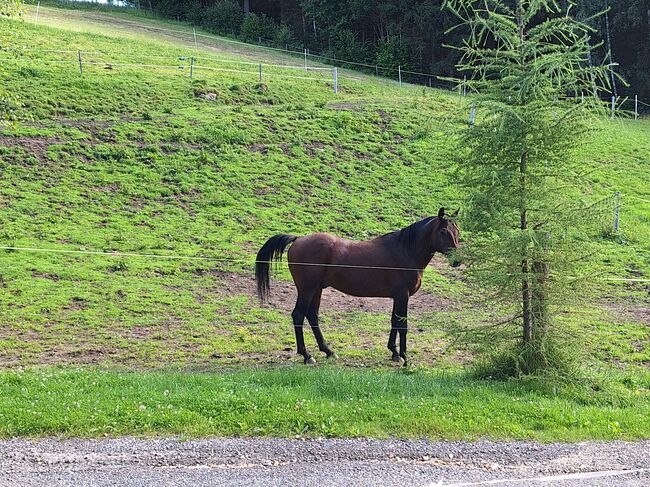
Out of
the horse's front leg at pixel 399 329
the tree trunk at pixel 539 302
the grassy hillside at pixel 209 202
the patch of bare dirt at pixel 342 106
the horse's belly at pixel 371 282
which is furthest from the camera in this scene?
the patch of bare dirt at pixel 342 106

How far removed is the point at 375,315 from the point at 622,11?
140 feet

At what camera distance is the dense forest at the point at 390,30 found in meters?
49.9

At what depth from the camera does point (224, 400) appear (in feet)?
27.3

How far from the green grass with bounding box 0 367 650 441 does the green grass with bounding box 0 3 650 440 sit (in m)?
0.03

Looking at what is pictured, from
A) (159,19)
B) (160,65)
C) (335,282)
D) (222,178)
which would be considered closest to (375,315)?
(335,282)

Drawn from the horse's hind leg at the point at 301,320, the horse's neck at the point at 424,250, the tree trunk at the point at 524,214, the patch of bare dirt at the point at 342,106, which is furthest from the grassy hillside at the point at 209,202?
the horse's neck at the point at 424,250

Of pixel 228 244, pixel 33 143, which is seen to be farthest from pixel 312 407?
pixel 33 143

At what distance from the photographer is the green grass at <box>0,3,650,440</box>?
8.44 metres

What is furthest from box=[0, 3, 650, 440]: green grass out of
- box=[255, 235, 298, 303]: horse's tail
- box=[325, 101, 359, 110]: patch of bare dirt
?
box=[255, 235, 298, 303]: horse's tail

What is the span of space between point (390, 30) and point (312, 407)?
1984 inches

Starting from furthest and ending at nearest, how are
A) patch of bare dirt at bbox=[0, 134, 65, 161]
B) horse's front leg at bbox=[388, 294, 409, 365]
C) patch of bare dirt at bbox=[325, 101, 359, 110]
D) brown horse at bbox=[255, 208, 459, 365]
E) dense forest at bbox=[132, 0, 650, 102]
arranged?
1. dense forest at bbox=[132, 0, 650, 102]
2. patch of bare dirt at bbox=[325, 101, 359, 110]
3. patch of bare dirt at bbox=[0, 134, 65, 161]
4. brown horse at bbox=[255, 208, 459, 365]
5. horse's front leg at bbox=[388, 294, 409, 365]

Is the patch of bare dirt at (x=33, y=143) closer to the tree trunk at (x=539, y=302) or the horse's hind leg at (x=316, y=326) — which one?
the horse's hind leg at (x=316, y=326)

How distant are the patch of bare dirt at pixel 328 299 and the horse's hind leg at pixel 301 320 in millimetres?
2771

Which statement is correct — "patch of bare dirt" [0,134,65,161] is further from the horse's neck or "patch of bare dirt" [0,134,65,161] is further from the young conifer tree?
the young conifer tree
